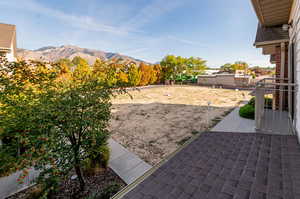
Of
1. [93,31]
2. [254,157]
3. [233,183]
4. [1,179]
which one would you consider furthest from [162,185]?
[93,31]

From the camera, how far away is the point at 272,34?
5.44 m

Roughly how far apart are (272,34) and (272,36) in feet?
0.36

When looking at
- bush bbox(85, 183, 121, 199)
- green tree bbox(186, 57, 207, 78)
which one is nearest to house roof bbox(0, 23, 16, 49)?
bush bbox(85, 183, 121, 199)

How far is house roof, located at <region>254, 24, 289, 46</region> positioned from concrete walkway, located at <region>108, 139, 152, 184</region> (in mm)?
5899

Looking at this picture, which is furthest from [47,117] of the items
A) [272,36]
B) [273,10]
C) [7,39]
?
[7,39]

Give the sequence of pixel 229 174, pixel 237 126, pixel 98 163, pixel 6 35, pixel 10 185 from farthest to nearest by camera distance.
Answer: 1. pixel 6 35
2. pixel 237 126
3. pixel 98 163
4. pixel 10 185
5. pixel 229 174

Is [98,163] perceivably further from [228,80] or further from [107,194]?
[228,80]

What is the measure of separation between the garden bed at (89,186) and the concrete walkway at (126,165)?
13 centimetres

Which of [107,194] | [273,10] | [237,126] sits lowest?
[107,194]

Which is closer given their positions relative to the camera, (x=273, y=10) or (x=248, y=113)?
(x=273, y=10)

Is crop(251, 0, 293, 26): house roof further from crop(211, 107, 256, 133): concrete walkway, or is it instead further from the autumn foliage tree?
the autumn foliage tree

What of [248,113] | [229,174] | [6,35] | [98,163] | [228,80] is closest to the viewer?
[229,174]

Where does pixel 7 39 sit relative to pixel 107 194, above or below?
above

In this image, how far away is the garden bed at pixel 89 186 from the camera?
2933 millimetres
